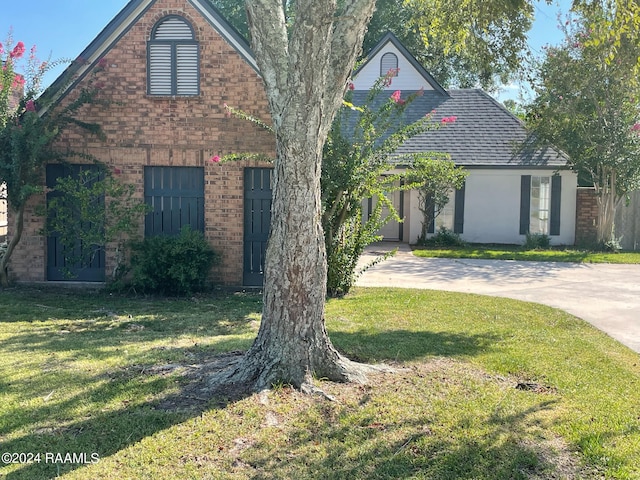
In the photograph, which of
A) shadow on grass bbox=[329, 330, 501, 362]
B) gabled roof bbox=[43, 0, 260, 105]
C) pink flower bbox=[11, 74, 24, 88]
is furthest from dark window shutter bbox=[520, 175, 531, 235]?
pink flower bbox=[11, 74, 24, 88]

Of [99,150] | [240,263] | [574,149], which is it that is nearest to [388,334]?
[240,263]

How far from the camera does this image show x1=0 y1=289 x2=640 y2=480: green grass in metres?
3.79

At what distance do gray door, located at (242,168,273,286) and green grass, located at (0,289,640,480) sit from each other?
3.22 m

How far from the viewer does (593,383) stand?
5523 millimetres

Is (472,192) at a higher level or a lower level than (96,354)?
higher

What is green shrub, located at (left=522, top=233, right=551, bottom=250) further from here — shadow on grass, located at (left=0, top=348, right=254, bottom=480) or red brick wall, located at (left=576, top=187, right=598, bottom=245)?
shadow on grass, located at (left=0, top=348, right=254, bottom=480)

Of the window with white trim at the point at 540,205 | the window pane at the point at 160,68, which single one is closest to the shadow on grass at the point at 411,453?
the window pane at the point at 160,68

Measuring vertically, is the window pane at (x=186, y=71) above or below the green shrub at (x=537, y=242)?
above

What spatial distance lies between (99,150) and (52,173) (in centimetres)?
104

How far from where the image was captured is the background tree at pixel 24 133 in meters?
9.72

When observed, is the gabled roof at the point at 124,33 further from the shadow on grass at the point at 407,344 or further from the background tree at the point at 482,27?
the shadow on grass at the point at 407,344

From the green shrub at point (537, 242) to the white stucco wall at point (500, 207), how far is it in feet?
1.26

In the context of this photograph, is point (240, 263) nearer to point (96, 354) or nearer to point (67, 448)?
point (96, 354)

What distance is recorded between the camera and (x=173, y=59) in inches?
416
